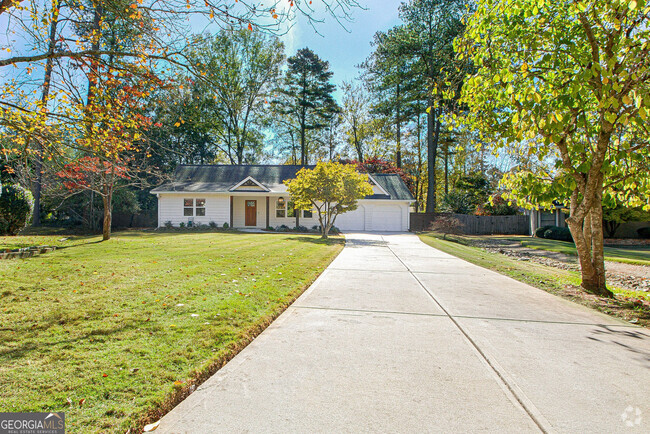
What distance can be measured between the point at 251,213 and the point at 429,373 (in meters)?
23.5

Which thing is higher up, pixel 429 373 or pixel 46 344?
pixel 46 344

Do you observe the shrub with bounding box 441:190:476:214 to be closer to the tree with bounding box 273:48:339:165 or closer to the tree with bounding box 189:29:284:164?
the tree with bounding box 273:48:339:165

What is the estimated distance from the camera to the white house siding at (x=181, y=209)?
24.6 metres

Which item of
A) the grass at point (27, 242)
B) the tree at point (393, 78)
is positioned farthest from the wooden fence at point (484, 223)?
the grass at point (27, 242)

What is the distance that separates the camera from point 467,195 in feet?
101

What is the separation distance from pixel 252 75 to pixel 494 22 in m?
31.1

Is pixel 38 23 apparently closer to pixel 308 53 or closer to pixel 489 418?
pixel 489 418

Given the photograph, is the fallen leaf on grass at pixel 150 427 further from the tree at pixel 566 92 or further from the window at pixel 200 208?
the window at pixel 200 208

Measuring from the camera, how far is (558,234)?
2241cm

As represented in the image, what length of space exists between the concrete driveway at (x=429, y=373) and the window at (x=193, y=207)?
21422 mm

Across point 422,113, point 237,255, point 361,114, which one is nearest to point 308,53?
point 361,114

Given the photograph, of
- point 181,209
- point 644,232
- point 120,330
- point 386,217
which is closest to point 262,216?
point 181,209

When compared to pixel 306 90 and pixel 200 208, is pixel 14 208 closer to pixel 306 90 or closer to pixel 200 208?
pixel 200 208

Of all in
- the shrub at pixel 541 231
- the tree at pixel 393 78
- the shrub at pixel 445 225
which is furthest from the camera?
the tree at pixel 393 78
